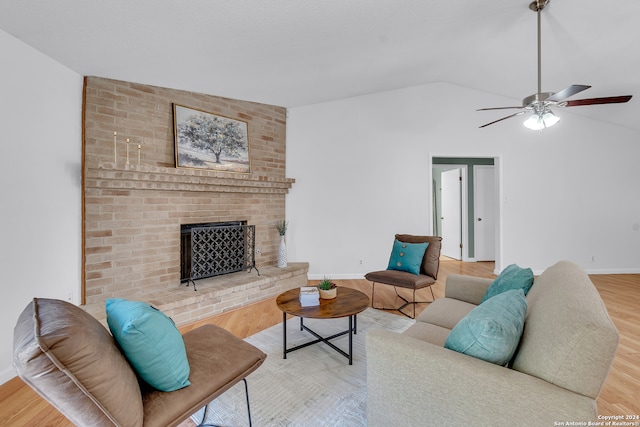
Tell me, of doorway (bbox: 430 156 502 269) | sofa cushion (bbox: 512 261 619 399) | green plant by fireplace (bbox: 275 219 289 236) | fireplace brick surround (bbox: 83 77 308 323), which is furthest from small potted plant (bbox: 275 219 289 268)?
doorway (bbox: 430 156 502 269)

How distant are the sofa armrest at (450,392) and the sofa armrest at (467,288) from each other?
1294 mm

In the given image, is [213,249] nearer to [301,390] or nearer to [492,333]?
[301,390]

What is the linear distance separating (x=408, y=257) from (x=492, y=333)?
216cm

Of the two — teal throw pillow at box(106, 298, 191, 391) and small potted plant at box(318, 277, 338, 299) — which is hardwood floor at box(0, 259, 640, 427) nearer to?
teal throw pillow at box(106, 298, 191, 391)

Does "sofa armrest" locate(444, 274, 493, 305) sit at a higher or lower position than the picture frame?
lower

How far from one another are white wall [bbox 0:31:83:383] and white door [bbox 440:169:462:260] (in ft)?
20.8

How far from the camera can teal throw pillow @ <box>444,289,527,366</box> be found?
1.15 meters

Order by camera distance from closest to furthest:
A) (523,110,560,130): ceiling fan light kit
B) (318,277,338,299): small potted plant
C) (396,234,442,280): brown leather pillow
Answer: (318,277,338,299): small potted plant, (523,110,560,130): ceiling fan light kit, (396,234,442,280): brown leather pillow

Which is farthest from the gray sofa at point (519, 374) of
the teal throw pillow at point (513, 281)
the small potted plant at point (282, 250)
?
the small potted plant at point (282, 250)

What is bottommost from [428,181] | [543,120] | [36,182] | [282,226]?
[282,226]

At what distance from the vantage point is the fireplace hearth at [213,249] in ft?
11.1

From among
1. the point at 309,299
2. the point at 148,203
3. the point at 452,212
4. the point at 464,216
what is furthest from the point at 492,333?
the point at 452,212

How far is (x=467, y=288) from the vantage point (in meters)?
2.38

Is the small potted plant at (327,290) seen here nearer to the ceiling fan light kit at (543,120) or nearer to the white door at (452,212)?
the ceiling fan light kit at (543,120)
